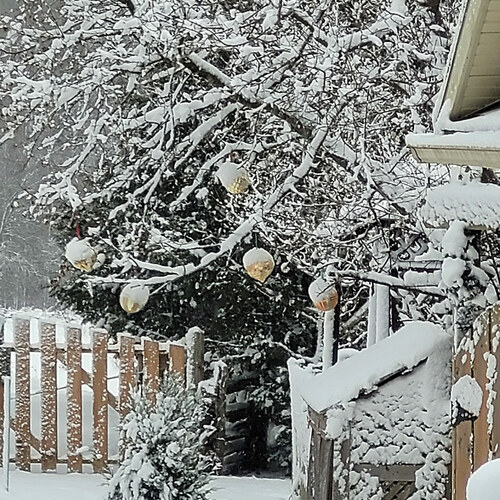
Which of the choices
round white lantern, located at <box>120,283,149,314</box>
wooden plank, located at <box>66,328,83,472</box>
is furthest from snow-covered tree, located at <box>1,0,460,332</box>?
wooden plank, located at <box>66,328,83,472</box>

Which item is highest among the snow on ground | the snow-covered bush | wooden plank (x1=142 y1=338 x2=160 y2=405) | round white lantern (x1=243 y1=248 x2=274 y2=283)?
round white lantern (x1=243 y1=248 x2=274 y2=283)

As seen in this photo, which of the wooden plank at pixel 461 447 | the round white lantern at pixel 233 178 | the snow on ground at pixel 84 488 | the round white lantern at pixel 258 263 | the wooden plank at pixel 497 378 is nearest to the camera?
the wooden plank at pixel 497 378

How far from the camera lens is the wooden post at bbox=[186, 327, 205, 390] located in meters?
6.05

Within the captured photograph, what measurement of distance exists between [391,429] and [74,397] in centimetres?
350

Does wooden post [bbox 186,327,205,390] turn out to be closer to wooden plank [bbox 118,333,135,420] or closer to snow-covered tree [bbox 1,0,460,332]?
wooden plank [bbox 118,333,135,420]

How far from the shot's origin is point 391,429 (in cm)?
333

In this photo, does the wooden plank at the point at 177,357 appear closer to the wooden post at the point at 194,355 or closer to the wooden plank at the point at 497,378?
the wooden post at the point at 194,355

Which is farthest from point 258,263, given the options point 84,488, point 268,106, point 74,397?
point 74,397

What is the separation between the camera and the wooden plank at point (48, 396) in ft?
20.0

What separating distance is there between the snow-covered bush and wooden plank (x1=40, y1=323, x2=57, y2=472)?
2266 millimetres

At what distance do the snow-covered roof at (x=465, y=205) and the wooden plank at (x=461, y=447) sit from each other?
51cm

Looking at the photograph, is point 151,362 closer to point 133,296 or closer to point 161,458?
point 133,296

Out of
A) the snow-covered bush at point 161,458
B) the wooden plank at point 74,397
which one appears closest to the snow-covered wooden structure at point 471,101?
the snow-covered bush at point 161,458

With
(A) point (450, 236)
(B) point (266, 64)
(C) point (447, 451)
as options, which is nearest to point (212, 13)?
(B) point (266, 64)
